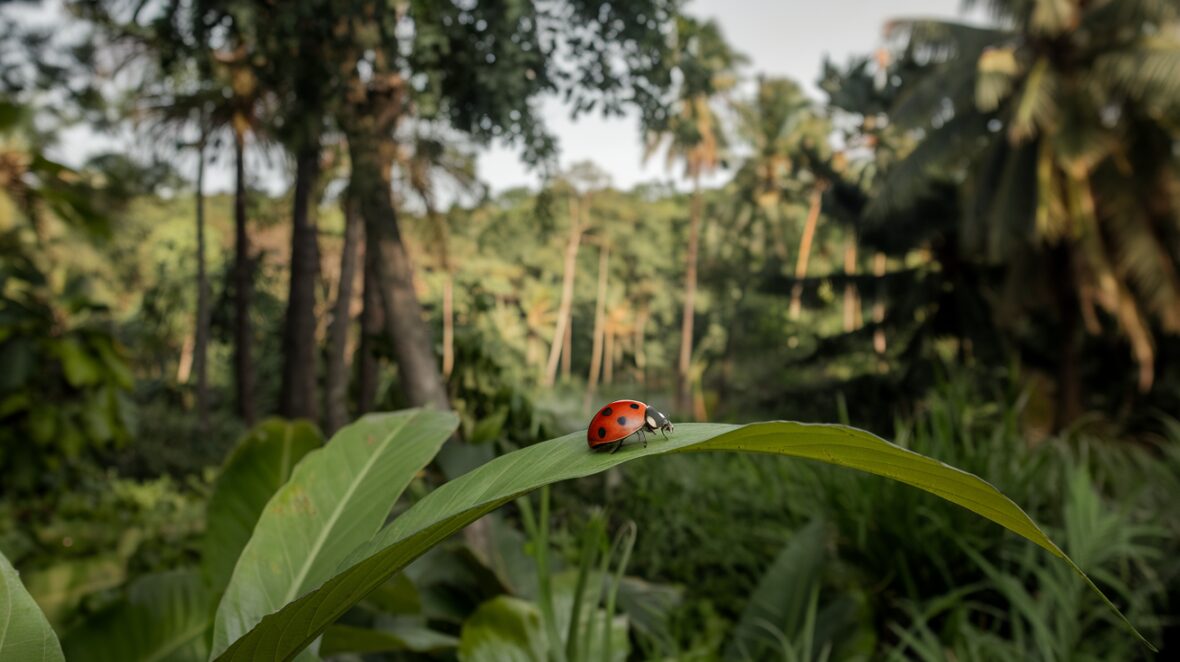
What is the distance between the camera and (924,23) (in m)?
14.8

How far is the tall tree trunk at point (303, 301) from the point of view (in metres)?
8.80

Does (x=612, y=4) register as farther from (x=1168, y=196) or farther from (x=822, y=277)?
(x=822, y=277)

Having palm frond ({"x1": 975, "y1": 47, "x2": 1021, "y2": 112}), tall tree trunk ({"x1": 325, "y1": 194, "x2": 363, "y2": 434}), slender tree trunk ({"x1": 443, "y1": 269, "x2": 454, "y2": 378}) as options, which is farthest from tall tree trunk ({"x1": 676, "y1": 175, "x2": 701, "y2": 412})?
slender tree trunk ({"x1": 443, "y1": 269, "x2": 454, "y2": 378})

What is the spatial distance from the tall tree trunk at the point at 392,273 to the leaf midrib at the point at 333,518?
2692 millimetres

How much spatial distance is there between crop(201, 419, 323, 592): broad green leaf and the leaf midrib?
0.48 meters

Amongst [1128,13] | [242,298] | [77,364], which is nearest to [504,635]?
[77,364]

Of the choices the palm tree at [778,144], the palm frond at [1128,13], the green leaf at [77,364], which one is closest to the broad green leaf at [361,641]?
the green leaf at [77,364]

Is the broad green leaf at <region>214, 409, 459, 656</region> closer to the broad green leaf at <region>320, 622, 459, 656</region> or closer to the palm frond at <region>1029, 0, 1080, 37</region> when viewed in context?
the broad green leaf at <region>320, 622, 459, 656</region>

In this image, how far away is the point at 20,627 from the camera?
20.5 inches

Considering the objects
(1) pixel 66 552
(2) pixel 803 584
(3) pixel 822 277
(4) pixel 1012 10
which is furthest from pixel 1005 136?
(1) pixel 66 552

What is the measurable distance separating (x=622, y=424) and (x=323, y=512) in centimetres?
40

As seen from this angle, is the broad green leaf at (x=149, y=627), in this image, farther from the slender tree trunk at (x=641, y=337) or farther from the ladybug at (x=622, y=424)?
the slender tree trunk at (x=641, y=337)

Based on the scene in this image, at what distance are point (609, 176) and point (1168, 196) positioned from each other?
16894 millimetres

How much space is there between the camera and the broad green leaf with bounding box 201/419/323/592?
1.41 metres
